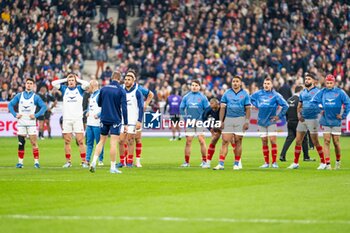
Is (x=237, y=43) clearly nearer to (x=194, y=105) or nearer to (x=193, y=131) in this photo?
(x=194, y=105)

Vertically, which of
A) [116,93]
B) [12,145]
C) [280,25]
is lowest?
[12,145]

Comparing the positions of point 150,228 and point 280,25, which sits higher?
point 280,25

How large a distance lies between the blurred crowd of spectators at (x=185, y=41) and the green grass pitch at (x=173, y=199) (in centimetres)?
2180

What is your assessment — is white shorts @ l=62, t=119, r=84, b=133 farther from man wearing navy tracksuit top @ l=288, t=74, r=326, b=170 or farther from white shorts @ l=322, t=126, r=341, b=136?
white shorts @ l=322, t=126, r=341, b=136

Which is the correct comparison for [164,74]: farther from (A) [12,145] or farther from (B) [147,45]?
(A) [12,145]

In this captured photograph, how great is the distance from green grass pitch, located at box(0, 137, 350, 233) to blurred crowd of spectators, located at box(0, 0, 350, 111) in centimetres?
2180

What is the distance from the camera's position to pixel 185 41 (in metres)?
49.1

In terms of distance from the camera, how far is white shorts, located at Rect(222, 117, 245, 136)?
22.9 metres

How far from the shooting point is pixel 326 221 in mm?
13258

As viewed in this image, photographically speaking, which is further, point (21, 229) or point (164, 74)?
point (164, 74)

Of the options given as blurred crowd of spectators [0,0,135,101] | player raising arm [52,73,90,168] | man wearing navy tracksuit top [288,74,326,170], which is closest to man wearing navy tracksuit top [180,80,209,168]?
man wearing navy tracksuit top [288,74,326,170]

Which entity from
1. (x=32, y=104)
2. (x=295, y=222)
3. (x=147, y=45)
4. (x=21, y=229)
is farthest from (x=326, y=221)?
(x=147, y=45)

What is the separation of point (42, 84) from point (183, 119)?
65.4 ft

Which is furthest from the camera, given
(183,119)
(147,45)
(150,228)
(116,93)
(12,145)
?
(147,45)
